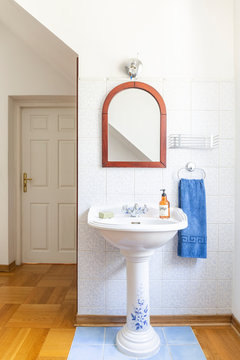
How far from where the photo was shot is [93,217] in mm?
1786

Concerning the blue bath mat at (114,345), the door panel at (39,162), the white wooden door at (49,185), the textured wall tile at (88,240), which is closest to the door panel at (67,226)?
the white wooden door at (49,185)

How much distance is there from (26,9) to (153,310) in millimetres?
2362

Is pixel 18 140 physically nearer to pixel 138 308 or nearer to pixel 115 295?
pixel 115 295

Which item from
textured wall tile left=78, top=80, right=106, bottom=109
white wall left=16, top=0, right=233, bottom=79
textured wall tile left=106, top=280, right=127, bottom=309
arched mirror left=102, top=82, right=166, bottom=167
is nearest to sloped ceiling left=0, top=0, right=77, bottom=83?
white wall left=16, top=0, right=233, bottom=79

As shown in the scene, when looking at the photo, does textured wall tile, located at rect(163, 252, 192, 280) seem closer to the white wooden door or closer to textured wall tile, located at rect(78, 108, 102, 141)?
textured wall tile, located at rect(78, 108, 102, 141)

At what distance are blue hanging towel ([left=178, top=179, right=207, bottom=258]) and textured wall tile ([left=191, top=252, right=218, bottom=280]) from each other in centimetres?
11

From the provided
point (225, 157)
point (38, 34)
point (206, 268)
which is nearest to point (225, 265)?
point (206, 268)

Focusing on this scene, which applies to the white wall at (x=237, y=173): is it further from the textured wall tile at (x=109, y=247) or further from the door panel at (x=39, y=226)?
the door panel at (x=39, y=226)

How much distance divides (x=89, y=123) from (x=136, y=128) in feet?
1.14

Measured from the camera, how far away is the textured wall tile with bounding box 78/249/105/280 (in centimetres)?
200

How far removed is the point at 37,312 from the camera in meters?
2.19

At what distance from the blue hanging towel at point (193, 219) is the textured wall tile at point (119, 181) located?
0.38 m

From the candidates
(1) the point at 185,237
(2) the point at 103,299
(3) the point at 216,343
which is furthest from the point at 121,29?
(3) the point at 216,343

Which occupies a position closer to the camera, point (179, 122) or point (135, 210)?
point (135, 210)
